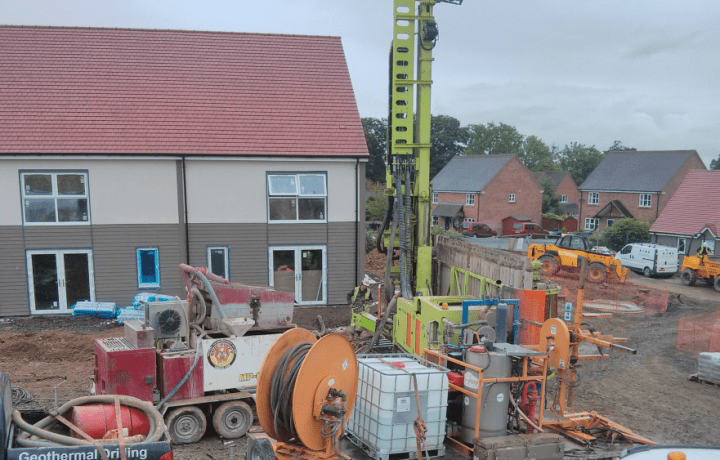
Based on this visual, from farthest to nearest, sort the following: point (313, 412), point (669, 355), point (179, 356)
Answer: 1. point (669, 355)
2. point (179, 356)
3. point (313, 412)

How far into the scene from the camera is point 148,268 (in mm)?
17453

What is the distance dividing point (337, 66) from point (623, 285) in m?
15.3

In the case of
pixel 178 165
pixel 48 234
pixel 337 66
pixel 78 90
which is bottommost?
pixel 48 234

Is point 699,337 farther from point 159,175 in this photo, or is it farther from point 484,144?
point 484,144

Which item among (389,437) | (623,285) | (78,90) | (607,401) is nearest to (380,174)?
(623,285)

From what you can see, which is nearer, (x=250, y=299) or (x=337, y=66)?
(x=250, y=299)

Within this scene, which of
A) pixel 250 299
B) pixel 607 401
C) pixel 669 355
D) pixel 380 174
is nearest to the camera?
pixel 250 299

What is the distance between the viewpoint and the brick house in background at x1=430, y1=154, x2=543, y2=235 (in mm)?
48844

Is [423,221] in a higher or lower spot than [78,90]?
lower

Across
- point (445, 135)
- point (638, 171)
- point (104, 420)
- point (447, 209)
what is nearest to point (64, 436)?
point (104, 420)

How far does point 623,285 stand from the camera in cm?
2397

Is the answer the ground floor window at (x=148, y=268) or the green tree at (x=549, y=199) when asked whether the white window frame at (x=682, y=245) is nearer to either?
the ground floor window at (x=148, y=268)

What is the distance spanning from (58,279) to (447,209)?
37575mm

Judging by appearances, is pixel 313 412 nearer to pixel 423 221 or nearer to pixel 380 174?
pixel 423 221
